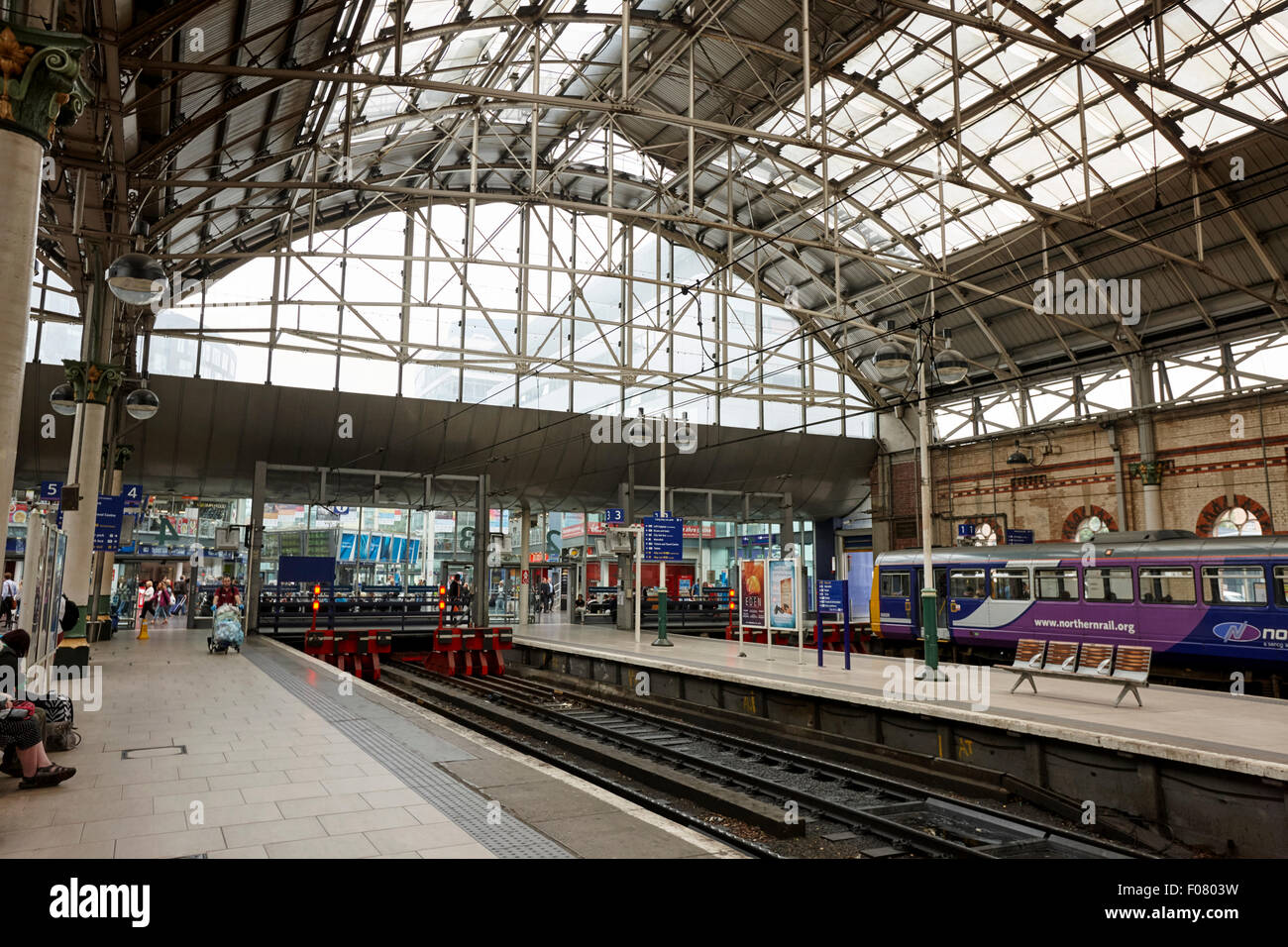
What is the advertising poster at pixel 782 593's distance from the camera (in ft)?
54.7

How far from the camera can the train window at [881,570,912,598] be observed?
830 inches

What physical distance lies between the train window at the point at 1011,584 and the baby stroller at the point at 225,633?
16.1 metres

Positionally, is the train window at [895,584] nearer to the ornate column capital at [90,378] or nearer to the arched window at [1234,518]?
the arched window at [1234,518]

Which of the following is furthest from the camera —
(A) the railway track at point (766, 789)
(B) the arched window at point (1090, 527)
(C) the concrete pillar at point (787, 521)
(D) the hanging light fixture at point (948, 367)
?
(C) the concrete pillar at point (787, 521)

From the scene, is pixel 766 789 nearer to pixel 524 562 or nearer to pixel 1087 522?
pixel 1087 522

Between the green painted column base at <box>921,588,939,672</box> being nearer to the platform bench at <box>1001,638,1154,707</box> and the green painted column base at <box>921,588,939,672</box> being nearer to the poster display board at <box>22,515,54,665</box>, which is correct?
the platform bench at <box>1001,638,1154,707</box>

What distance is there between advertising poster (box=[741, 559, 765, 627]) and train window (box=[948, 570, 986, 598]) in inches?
196

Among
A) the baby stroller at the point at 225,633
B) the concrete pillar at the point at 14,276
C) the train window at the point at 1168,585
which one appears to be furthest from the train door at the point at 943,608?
the concrete pillar at the point at 14,276

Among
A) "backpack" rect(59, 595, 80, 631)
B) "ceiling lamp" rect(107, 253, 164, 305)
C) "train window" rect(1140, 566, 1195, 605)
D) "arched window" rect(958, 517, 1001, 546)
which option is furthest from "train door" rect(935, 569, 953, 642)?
"backpack" rect(59, 595, 80, 631)

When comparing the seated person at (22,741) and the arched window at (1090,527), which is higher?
the arched window at (1090,527)

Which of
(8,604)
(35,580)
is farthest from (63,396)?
(8,604)

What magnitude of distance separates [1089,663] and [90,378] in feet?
49.7

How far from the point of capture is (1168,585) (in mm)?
15039
